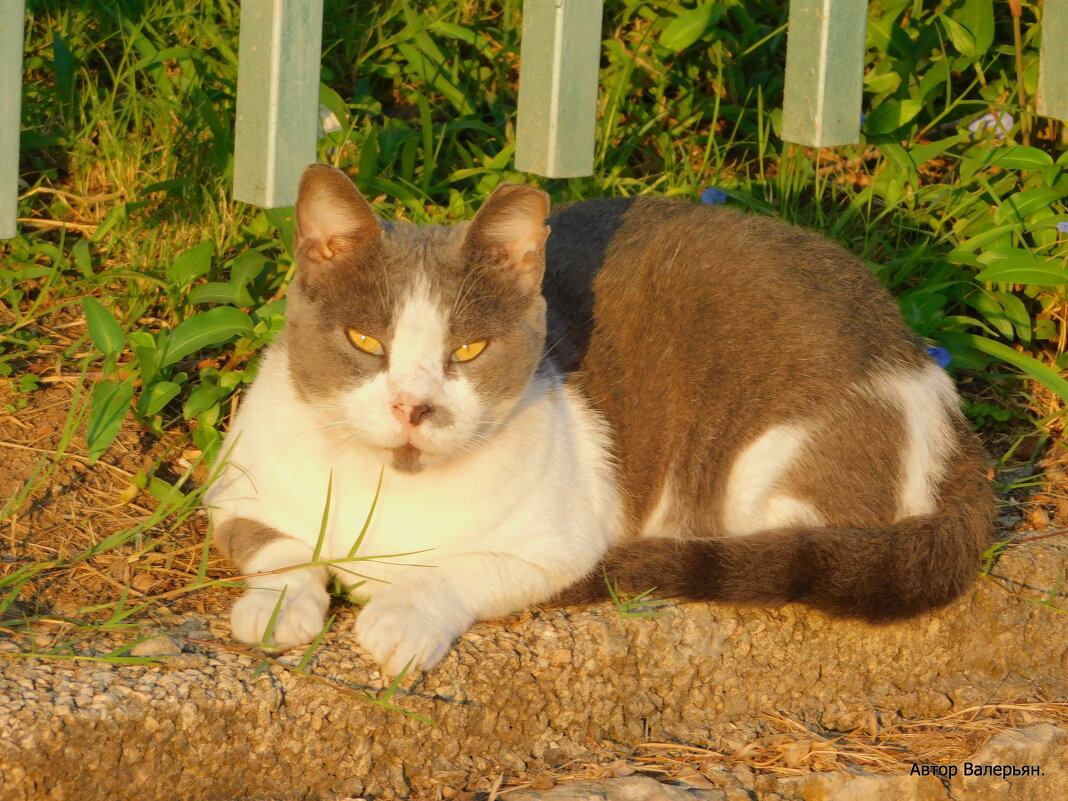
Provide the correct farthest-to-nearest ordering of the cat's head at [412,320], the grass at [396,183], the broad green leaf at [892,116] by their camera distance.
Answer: the broad green leaf at [892,116] → the grass at [396,183] → the cat's head at [412,320]

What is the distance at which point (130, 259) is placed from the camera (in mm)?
3443

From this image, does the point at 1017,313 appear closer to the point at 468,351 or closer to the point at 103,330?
the point at 468,351

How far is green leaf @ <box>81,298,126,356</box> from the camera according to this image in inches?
112

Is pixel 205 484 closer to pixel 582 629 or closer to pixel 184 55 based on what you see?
pixel 582 629

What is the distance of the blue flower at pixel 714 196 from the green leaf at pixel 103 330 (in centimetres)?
185

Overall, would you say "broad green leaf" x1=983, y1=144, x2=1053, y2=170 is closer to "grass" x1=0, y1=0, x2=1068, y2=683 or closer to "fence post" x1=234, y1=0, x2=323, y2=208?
"grass" x1=0, y1=0, x2=1068, y2=683

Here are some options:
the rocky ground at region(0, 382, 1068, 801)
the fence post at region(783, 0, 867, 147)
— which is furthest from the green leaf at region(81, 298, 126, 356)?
the fence post at region(783, 0, 867, 147)

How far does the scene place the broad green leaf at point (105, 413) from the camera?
274 cm

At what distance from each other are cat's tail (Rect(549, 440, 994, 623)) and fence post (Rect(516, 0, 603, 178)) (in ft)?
Answer: 3.19

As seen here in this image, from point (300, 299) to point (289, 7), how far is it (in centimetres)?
67

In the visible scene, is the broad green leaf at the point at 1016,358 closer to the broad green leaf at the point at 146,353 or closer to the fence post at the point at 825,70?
the fence post at the point at 825,70

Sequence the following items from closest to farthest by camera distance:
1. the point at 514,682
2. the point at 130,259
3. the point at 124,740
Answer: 1. the point at 124,740
2. the point at 514,682
3. the point at 130,259

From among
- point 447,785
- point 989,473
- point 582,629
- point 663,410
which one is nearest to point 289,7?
point 663,410

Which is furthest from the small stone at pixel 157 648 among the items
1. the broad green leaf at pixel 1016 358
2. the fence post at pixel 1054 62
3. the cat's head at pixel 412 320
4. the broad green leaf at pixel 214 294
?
the fence post at pixel 1054 62
